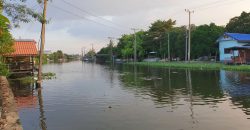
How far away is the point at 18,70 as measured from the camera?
124 ft

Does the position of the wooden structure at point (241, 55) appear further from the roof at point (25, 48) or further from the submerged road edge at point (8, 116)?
the submerged road edge at point (8, 116)

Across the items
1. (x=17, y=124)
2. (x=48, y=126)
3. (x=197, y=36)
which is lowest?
(x=48, y=126)

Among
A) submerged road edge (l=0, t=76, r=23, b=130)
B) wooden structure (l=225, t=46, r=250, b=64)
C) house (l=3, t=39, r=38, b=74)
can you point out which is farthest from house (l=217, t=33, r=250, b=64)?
submerged road edge (l=0, t=76, r=23, b=130)

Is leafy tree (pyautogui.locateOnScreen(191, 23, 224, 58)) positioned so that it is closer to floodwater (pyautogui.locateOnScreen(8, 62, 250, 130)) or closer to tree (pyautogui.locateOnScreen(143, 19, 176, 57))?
tree (pyautogui.locateOnScreen(143, 19, 176, 57))

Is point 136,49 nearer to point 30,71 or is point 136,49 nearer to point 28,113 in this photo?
point 30,71

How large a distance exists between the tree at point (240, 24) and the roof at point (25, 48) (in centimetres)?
4801

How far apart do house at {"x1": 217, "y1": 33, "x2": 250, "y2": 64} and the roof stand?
3260 cm

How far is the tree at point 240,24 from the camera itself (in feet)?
233

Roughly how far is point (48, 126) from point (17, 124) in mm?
4117

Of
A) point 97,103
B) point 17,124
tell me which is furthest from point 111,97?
point 17,124

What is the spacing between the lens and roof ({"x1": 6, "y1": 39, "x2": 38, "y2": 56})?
37750 mm

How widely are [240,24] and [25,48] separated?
167ft

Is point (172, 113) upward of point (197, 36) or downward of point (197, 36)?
downward

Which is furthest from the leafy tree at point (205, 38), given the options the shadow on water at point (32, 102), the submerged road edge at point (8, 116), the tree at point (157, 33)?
the submerged road edge at point (8, 116)
